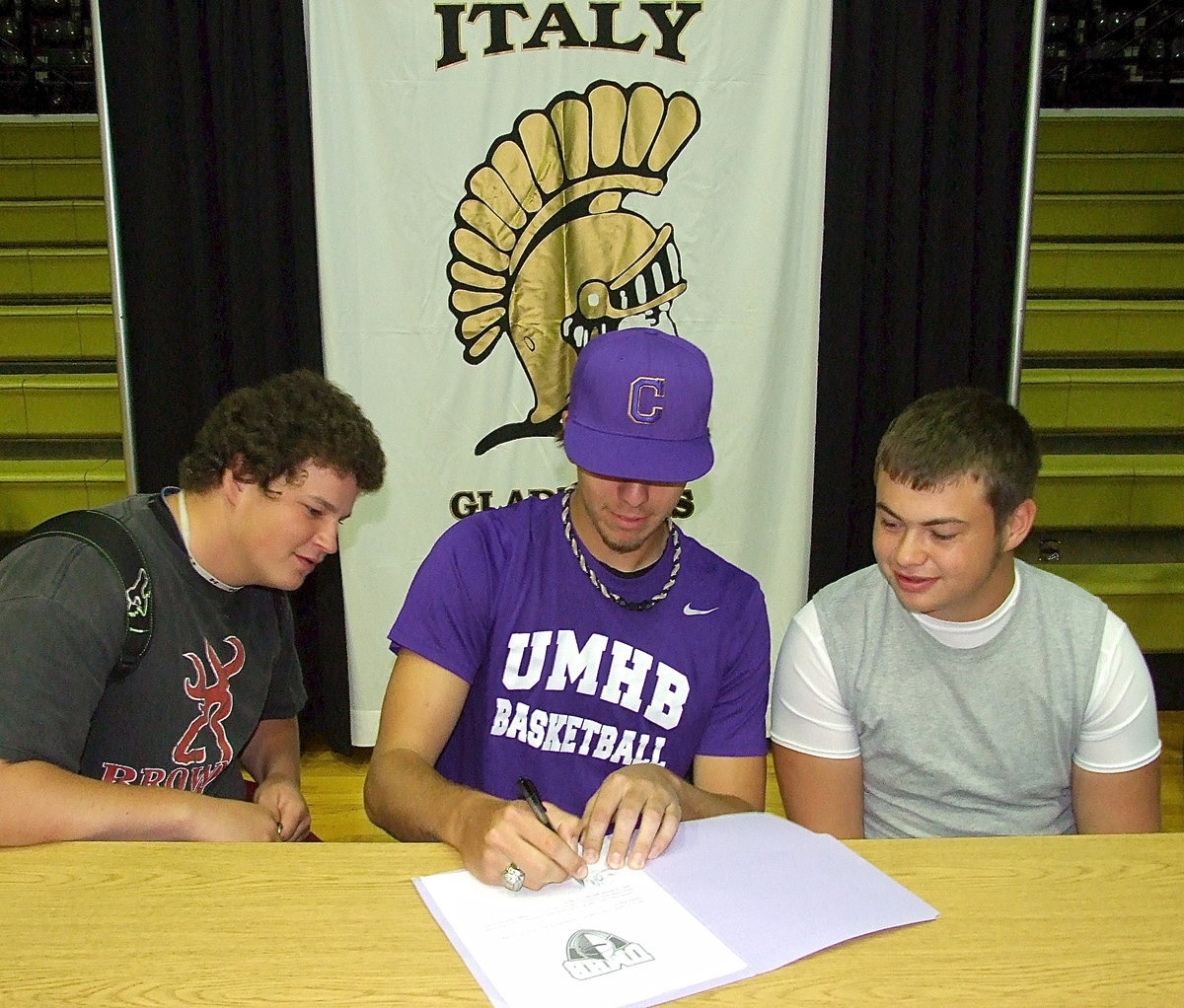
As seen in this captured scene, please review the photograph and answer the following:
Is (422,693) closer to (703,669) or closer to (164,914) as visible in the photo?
(703,669)

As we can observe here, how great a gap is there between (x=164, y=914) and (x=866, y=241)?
8.07 feet

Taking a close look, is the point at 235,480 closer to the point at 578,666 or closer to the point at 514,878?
the point at 578,666

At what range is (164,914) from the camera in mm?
954

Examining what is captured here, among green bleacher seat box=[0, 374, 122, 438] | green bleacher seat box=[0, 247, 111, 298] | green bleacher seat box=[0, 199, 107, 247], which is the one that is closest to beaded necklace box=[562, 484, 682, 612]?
green bleacher seat box=[0, 374, 122, 438]

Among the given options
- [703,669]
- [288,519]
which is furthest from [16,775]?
[703,669]

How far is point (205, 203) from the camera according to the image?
2764 millimetres

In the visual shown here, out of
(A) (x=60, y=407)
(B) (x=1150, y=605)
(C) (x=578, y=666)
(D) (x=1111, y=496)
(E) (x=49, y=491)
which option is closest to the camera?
(C) (x=578, y=666)

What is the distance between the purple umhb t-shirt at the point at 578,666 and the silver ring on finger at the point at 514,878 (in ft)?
1.67

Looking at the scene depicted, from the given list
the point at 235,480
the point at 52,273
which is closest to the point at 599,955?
the point at 235,480

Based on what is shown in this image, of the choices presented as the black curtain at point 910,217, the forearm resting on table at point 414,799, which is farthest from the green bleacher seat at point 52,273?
the forearm resting on table at point 414,799

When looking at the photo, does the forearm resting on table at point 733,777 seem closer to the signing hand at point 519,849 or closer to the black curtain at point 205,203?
the signing hand at point 519,849

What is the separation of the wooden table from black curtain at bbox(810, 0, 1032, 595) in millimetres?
1923

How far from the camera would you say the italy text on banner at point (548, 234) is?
269cm

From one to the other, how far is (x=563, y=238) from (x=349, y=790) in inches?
62.3
